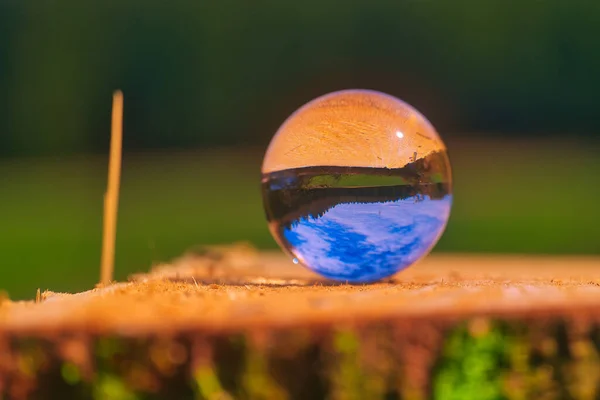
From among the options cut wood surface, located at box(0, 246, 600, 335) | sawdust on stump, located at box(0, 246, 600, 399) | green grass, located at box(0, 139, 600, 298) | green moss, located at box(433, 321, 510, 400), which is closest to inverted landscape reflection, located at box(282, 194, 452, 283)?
cut wood surface, located at box(0, 246, 600, 335)

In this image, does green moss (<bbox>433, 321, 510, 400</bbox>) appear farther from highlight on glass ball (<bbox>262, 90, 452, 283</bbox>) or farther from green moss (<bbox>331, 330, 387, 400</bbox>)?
highlight on glass ball (<bbox>262, 90, 452, 283</bbox>)

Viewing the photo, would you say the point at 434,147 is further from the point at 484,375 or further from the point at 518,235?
the point at 518,235

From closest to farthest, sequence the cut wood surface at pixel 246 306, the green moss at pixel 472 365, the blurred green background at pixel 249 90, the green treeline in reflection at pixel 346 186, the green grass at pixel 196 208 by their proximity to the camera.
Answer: the cut wood surface at pixel 246 306 < the green moss at pixel 472 365 < the green treeline in reflection at pixel 346 186 < the green grass at pixel 196 208 < the blurred green background at pixel 249 90

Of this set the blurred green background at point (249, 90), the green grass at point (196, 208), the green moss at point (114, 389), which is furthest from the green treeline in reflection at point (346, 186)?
the blurred green background at point (249, 90)

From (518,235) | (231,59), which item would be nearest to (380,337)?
(518,235)

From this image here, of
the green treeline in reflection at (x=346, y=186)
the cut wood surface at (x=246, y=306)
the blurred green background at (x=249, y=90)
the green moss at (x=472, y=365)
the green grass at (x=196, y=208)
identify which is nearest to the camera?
the cut wood surface at (x=246, y=306)

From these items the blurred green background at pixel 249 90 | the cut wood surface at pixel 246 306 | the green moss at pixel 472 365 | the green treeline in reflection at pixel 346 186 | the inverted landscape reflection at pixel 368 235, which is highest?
the blurred green background at pixel 249 90

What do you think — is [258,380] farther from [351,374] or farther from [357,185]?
[357,185]

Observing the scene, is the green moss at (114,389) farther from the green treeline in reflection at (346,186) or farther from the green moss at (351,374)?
the green treeline in reflection at (346,186)

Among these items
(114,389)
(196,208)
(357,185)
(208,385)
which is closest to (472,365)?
(208,385)
